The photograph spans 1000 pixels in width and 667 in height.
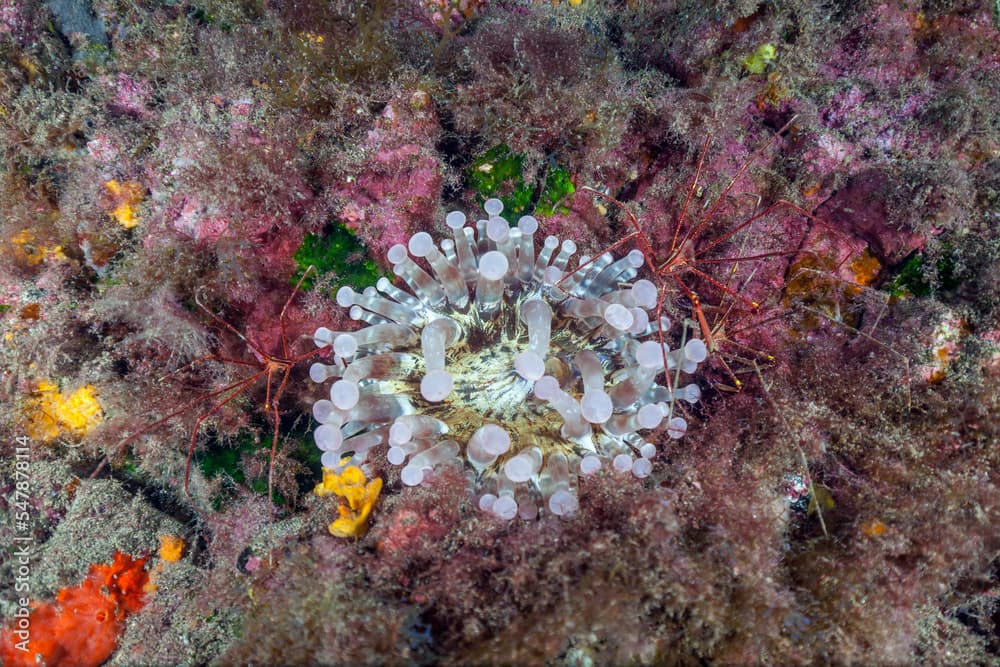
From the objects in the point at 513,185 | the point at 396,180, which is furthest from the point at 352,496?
the point at 513,185

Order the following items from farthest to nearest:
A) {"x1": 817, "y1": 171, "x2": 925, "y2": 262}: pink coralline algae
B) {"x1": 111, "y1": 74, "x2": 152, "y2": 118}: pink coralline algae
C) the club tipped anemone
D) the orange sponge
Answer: {"x1": 111, "y1": 74, "x2": 152, "y2": 118}: pink coralline algae, the orange sponge, {"x1": 817, "y1": 171, "x2": 925, "y2": 262}: pink coralline algae, the club tipped anemone

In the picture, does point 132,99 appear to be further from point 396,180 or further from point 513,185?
point 513,185

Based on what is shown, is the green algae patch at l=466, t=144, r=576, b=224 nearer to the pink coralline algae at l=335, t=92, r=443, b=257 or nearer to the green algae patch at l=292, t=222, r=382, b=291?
the pink coralline algae at l=335, t=92, r=443, b=257

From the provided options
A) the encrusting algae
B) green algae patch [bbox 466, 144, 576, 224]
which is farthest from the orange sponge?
green algae patch [bbox 466, 144, 576, 224]

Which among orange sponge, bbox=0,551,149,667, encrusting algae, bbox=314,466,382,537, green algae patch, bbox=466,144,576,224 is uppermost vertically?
green algae patch, bbox=466,144,576,224

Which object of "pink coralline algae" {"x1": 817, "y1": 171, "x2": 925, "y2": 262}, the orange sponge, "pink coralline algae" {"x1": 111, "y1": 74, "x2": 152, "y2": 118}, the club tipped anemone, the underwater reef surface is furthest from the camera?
"pink coralline algae" {"x1": 111, "y1": 74, "x2": 152, "y2": 118}

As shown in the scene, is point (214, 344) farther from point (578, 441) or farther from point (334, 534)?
point (578, 441)
